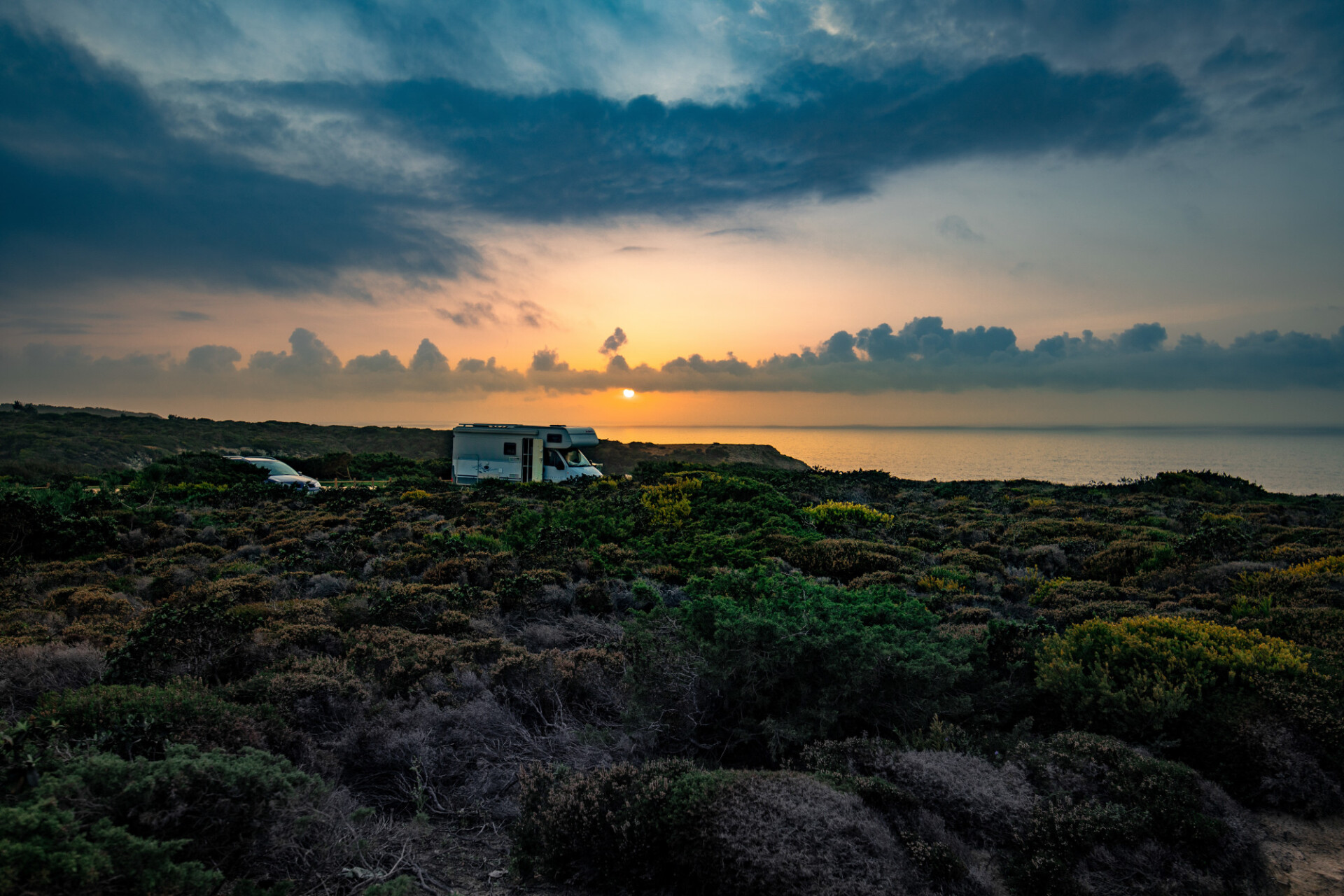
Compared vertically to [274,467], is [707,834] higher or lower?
A: lower

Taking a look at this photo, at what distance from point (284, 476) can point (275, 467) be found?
131 centimetres

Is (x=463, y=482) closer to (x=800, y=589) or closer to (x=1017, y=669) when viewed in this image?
(x=800, y=589)

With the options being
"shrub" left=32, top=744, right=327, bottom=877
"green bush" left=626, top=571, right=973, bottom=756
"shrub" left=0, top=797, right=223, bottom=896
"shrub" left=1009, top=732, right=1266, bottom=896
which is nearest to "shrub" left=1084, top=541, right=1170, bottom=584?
"green bush" left=626, top=571, right=973, bottom=756

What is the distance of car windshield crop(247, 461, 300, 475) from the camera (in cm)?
2425

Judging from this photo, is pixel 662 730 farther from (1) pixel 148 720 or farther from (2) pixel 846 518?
(2) pixel 846 518

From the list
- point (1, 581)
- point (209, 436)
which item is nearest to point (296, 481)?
point (1, 581)

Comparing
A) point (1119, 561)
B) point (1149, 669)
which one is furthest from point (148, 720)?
point (1119, 561)

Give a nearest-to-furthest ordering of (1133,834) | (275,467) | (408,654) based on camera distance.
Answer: (1133,834) → (408,654) → (275,467)

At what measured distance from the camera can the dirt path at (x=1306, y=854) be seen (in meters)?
3.60

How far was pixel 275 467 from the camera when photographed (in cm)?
2469

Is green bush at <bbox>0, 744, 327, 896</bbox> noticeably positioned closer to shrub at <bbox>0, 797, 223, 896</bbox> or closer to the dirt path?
shrub at <bbox>0, 797, 223, 896</bbox>

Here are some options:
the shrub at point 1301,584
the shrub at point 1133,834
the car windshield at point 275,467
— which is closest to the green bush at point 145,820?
the shrub at point 1133,834

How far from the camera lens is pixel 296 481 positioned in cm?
2244

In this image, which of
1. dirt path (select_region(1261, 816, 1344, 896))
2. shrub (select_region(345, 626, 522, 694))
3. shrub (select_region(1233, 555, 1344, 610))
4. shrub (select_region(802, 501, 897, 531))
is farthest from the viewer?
shrub (select_region(802, 501, 897, 531))
